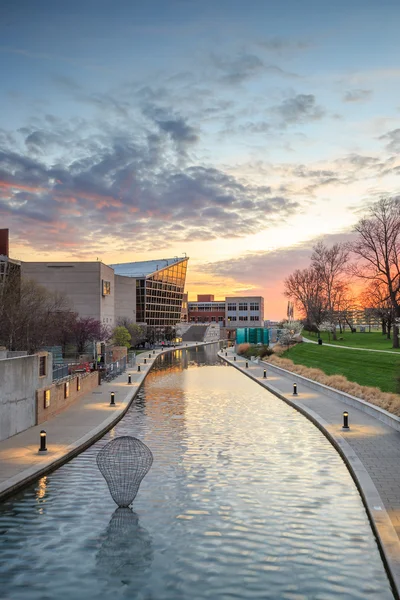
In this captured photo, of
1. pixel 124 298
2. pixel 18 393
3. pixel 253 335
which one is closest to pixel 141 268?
pixel 124 298

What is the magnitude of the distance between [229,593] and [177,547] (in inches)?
77.7

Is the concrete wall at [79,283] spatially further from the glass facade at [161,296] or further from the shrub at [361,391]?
the shrub at [361,391]

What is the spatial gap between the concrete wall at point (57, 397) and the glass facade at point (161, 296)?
112320 millimetres

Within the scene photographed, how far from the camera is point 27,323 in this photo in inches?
2024

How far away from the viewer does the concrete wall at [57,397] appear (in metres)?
22.3

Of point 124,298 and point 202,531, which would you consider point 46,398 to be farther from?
point 124,298

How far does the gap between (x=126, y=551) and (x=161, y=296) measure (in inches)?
5689

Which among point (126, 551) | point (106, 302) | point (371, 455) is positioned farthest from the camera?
point (106, 302)

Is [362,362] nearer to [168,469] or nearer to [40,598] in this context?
[168,469]

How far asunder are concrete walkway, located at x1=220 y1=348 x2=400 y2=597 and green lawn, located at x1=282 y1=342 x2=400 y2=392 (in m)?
3.47

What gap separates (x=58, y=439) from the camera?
19.0 metres

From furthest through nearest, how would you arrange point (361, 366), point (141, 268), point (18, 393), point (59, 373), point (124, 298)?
1. point (141, 268)
2. point (124, 298)
3. point (361, 366)
4. point (59, 373)
5. point (18, 393)

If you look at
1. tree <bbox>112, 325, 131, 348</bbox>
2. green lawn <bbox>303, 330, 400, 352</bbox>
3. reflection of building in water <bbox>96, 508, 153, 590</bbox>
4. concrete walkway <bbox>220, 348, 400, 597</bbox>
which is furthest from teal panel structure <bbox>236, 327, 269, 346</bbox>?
reflection of building in water <bbox>96, 508, 153, 590</bbox>

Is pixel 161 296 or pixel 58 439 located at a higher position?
pixel 161 296
